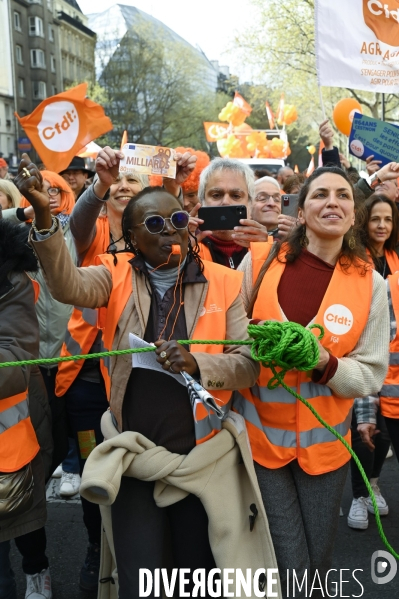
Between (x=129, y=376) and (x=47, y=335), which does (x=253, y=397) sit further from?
(x=47, y=335)

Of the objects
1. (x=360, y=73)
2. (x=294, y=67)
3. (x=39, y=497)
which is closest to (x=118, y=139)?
(x=294, y=67)

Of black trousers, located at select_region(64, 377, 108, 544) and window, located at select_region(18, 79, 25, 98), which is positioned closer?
black trousers, located at select_region(64, 377, 108, 544)

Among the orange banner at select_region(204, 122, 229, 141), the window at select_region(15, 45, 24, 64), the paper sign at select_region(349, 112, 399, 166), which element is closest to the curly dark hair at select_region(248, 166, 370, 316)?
the paper sign at select_region(349, 112, 399, 166)

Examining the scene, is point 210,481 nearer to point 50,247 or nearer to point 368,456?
point 50,247

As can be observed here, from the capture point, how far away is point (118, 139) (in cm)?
3809

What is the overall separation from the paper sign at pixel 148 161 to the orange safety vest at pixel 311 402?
0.71 metres

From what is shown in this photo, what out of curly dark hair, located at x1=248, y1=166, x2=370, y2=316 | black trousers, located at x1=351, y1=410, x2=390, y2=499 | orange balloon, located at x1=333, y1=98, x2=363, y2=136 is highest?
orange balloon, located at x1=333, y1=98, x2=363, y2=136

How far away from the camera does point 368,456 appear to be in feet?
12.8

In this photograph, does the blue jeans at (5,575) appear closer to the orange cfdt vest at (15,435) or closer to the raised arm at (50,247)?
the orange cfdt vest at (15,435)

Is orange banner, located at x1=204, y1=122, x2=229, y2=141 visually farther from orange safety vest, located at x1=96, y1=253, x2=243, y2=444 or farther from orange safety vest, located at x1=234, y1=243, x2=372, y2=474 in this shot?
orange safety vest, located at x1=96, y1=253, x2=243, y2=444

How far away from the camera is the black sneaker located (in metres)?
3.11

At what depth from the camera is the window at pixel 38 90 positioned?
2199 inches

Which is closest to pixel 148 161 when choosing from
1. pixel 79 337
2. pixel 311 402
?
pixel 79 337

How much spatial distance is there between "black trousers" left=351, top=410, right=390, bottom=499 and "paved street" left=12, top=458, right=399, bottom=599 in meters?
0.21
